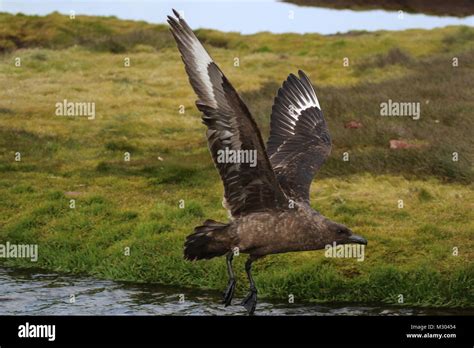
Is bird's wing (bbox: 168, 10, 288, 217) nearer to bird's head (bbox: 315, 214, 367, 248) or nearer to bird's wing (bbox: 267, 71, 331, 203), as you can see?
bird's head (bbox: 315, 214, 367, 248)

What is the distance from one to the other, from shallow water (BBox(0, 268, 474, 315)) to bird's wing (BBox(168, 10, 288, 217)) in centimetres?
309

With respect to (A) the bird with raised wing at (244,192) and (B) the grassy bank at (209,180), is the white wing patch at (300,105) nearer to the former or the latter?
(A) the bird with raised wing at (244,192)

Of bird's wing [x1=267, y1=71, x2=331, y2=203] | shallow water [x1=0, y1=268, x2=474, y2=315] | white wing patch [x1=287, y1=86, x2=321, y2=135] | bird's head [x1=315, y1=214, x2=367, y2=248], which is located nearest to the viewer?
bird's head [x1=315, y1=214, x2=367, y2=248]

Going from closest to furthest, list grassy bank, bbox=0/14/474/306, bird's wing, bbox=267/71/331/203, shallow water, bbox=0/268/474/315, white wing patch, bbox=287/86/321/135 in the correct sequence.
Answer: bird's wing, bbox=267/71/331/203, shallow water, bbox=0/268/474/315, white wing patch, bbox=287/86/321/135, grassy bank, bbox=0/14/474/306

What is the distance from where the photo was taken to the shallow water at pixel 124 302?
13477mm

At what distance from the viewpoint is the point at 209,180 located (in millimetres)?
20562

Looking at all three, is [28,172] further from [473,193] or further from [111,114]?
[473,193]

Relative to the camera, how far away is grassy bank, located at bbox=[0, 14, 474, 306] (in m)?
15.3

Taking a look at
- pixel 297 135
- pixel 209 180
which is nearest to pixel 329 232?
pixel 297 135

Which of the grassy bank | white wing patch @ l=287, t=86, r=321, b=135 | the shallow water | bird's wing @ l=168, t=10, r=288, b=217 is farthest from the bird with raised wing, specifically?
the grassy bank

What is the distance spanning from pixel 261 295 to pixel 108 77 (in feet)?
76.1

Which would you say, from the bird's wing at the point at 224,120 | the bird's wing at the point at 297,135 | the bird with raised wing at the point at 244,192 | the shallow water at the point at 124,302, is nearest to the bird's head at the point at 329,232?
the bird with raised wing at the point at 244,192

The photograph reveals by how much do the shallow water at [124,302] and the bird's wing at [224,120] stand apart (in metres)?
3.09

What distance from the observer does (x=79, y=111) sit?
30203mm
